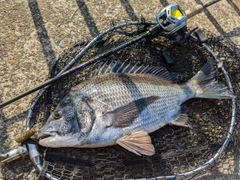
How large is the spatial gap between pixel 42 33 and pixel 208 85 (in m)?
1.80

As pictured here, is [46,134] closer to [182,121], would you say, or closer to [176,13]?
[182,121]

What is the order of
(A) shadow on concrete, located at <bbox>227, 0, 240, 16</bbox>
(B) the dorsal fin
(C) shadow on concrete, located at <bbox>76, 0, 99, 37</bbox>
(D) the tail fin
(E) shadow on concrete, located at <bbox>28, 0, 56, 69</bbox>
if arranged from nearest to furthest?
(B) the dorsal fin, (D) the tail fin, (E) shadow on concrete, located at <bbox>28, 0, 56, 69</bbox>, (C) shadow on concrete, located at <bbox>76, 0, 99, 37</bbox>, (A) shadow on concrete, located at <bbox>227, 0, 240, 16</bbox>

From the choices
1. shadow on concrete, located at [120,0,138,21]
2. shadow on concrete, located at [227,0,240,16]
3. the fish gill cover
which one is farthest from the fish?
shadow on concrete, located at [227,0,240,16]

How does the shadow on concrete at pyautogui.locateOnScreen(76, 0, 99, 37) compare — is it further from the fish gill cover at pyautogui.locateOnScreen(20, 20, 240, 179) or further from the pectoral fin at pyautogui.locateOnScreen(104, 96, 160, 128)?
the pectoral fin at pyautogui.locateOnScreen(104, 96, 160, 128)

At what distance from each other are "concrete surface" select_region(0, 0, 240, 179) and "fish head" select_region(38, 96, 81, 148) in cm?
39

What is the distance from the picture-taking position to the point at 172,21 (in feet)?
8.32

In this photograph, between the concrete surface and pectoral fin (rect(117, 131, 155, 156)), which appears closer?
pectoral fin (rect(117, 131, 155, 156))

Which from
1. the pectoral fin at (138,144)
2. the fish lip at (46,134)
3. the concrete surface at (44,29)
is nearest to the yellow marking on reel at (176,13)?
the concrete surface at (44,29)

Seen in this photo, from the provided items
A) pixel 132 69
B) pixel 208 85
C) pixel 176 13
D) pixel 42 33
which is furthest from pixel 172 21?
pixel 42 33

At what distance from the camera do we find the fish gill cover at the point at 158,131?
7.64ft

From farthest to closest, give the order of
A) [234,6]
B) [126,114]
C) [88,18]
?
1. [234,6]
2. [88,18]
3. [126,114]

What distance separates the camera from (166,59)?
9.10 ft

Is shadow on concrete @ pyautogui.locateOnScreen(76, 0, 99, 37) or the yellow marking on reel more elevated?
shadow on concrete @ pyautogui.locateOnScreen(76, 0, 99, 37)

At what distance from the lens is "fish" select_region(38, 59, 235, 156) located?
7.33ft
